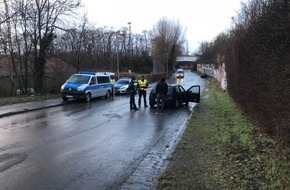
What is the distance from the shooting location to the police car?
26172mm

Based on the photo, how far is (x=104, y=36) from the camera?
248 ft

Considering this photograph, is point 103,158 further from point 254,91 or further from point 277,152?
point 254,91

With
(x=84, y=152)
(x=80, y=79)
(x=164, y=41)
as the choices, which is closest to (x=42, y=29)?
(x=80, y=79)

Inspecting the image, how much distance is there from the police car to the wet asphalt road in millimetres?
9865

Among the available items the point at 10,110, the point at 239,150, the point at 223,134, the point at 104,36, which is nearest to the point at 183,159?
the point at 239,150

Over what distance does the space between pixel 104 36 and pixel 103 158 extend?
68.5 metres

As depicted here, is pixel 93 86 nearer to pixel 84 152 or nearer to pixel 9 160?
pixel 84 152

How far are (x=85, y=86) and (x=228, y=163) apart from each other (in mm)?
19635

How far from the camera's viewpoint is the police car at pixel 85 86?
→ 85.9 ft

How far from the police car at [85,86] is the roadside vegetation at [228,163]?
1530cm

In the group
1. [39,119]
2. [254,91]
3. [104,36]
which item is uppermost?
[104,36]

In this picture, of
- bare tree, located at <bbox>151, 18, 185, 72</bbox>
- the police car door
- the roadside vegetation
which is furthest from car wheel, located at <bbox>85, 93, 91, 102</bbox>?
bare tree, located at <bbox>151, 18, 185, 72</bbox>

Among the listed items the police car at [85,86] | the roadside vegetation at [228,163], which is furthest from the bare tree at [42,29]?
the roadside vegetation at [228,163]

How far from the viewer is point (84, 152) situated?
30.7 ft
